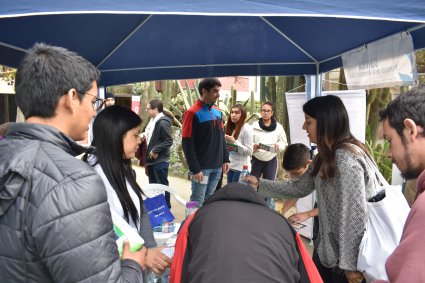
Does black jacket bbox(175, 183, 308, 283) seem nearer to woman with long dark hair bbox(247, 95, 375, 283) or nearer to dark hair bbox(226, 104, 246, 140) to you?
woman with long dark hair bbox(247, 95, 375, 283)

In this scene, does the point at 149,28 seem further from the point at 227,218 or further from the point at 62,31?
the point at 227,218

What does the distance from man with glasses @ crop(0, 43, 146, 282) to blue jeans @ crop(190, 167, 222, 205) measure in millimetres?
3519

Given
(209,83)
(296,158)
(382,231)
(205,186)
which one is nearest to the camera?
(382,231)

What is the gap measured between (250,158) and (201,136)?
1.53 m

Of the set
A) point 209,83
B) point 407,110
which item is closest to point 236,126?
point 209,83

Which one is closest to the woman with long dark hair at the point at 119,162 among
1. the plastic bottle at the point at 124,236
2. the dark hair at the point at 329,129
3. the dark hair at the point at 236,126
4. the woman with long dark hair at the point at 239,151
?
the plastic bottle at the point at 124,236

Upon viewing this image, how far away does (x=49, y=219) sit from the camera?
0.96 meters

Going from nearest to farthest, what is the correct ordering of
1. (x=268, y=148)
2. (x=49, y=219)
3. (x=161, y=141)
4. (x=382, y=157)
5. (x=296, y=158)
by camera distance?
1. (x=49, y=219)
2. (x=296, y=158)
3. (x=268, y=148)
4. (x=161, y=141)
5. (x=382, y=157)

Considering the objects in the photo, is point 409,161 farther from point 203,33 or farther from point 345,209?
point 203,33

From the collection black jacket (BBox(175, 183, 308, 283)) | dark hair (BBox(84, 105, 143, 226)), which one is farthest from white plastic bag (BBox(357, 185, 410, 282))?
dark hair (BBox(84, 105, 143, 226))

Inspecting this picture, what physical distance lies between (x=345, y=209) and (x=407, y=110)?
832mm

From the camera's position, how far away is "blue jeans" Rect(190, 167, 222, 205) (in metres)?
4.65

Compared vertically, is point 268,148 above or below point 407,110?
below

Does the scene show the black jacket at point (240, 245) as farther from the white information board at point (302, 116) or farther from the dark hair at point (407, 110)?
the white information board at point (302, 116)
